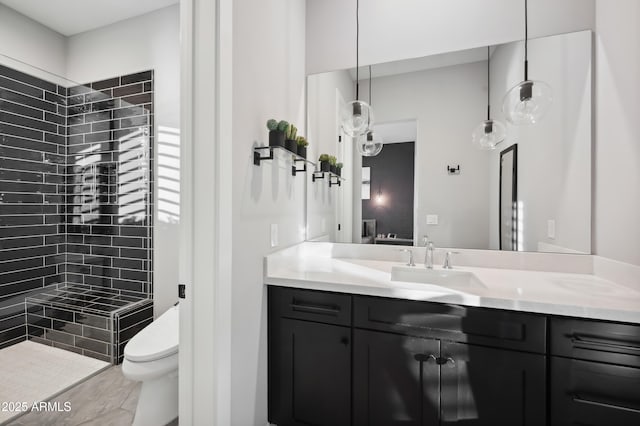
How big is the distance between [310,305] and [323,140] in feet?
3.86

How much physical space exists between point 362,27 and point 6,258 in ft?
9.78

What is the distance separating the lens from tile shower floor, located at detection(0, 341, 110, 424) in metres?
1.85

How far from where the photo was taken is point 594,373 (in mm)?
1056

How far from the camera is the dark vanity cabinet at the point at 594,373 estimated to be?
1.02m

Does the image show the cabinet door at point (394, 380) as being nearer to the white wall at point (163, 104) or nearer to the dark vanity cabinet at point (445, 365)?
the dark vanity cabinet at point (445, 365)

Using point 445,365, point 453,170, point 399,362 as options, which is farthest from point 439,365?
point 453,170

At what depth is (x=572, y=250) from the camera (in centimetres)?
156

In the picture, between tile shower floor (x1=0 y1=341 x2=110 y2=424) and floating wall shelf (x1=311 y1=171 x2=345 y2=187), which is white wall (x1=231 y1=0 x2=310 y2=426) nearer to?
floating wall shelf (x1=311 y1=171 x2=345 y2=187)

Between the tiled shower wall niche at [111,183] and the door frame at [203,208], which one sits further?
the tiled shower wall niche at [111,183]

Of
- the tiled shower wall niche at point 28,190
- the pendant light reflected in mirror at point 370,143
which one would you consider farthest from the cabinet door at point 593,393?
the tiled shower wall niche at point 28,190

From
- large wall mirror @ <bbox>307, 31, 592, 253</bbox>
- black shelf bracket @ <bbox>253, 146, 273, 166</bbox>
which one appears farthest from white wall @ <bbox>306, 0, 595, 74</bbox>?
black shelf bracket @ <bbox>253, 146, 273, 166</bbox>

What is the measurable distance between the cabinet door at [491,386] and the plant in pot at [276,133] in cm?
120

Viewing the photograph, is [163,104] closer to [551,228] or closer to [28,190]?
[28,190]

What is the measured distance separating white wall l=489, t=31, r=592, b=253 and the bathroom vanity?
0.24m
